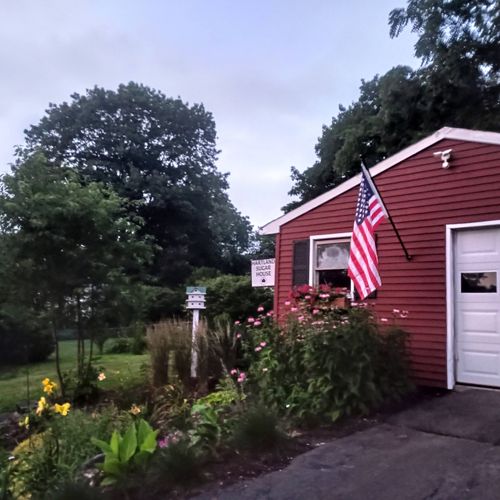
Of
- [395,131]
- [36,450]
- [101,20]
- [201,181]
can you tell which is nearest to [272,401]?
[36,450]

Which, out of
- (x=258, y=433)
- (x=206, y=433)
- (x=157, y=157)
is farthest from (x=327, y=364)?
(x=157, y=157)

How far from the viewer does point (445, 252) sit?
701 cm

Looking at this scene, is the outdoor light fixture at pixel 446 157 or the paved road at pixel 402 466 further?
the outdoor light fixture at pixel 446 157

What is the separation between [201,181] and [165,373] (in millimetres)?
26590

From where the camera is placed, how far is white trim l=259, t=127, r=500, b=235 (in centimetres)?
677

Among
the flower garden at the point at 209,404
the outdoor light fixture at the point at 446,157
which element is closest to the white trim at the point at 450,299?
the flower garden at the point at 209,404

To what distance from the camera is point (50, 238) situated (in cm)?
811

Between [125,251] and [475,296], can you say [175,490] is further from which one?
[125,251]

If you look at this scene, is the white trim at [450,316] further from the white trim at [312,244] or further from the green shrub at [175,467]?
the green shrub at [175,467]

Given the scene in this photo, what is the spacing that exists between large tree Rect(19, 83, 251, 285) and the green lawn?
18.0m

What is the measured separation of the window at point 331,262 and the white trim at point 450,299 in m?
1.59

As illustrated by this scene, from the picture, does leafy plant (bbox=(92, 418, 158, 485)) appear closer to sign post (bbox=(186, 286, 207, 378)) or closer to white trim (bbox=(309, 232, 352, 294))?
sign post (bbox=(186, 286, 207, 378))

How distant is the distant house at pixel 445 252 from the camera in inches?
261

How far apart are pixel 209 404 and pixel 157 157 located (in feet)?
92.2
